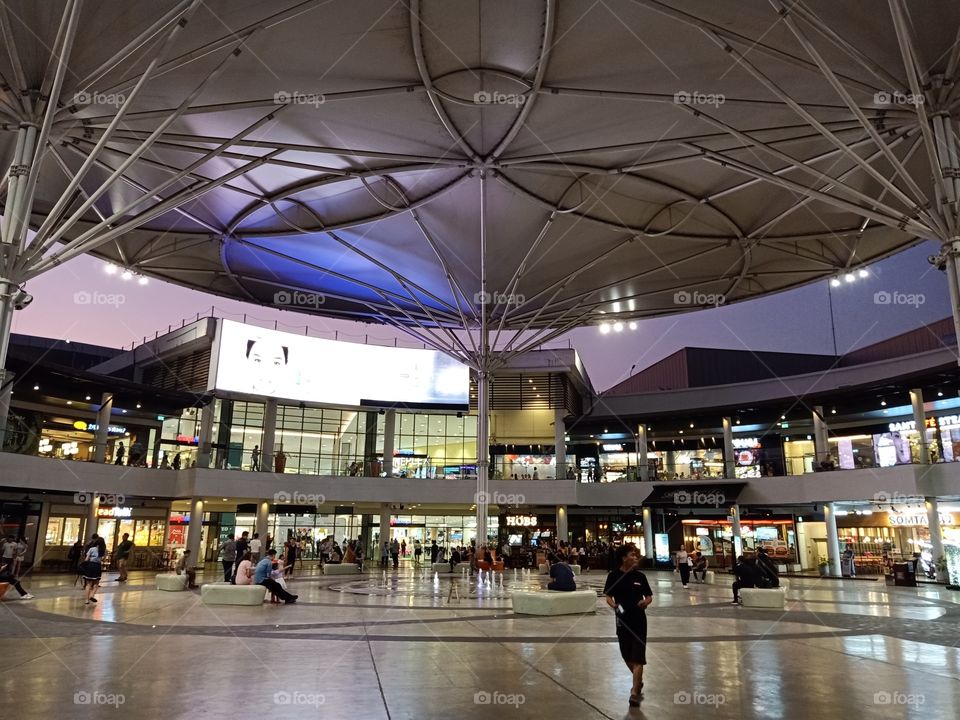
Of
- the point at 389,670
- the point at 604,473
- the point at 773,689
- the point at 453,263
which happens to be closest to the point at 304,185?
the point at 453,263

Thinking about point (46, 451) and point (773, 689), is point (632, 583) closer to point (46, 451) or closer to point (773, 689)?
point (773, 689)

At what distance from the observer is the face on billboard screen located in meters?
40.2

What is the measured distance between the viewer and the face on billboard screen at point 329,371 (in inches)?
1583

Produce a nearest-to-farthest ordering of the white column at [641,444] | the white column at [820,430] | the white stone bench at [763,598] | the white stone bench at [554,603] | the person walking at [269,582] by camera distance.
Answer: the white stone bench at [554,603] < the white stone bench at [763,598] < the person walking at [269,582] < the white column at [820,430] < the white column at [641,444]

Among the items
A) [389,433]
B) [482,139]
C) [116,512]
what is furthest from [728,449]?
[116,512]

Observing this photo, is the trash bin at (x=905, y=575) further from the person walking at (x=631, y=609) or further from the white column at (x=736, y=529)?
the person walking at (x=631, y=609)

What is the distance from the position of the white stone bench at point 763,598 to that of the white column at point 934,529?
17807mm

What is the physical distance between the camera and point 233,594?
1823 cm

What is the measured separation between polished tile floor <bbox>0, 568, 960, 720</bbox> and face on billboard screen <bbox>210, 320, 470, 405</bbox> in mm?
23100

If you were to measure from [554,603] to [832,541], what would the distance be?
26.5m

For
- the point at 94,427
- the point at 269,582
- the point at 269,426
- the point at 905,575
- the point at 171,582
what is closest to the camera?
the point at 269,582

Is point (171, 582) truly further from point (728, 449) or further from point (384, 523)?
point (728, 449)

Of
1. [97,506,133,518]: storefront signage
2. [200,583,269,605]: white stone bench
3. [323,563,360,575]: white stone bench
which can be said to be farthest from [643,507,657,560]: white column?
[97,506,133,518]: storefront signage

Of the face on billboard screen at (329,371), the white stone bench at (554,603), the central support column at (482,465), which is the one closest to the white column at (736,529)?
the central support column at (482,465)
